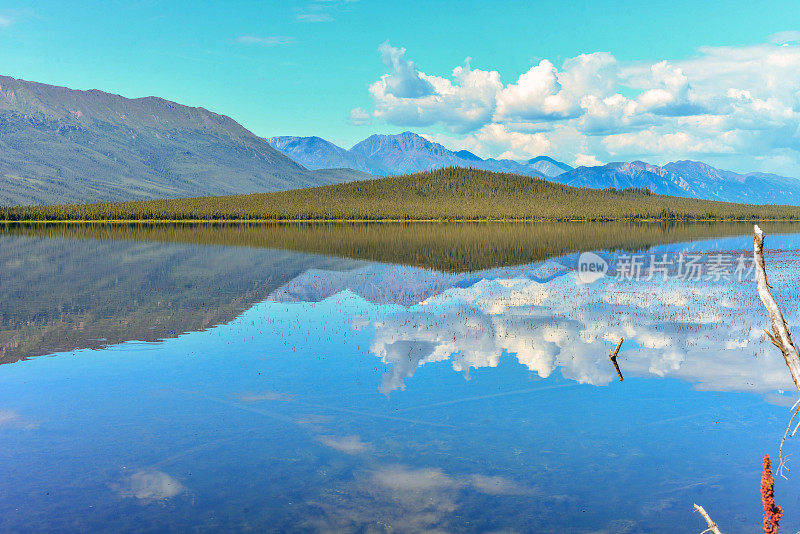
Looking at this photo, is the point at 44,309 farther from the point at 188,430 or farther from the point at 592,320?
the point at 592,320

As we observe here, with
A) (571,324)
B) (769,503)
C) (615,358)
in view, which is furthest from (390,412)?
(571,324)

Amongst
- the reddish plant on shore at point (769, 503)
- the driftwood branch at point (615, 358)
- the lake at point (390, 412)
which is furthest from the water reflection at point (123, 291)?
the reddish plant on shore at point (769, 503)

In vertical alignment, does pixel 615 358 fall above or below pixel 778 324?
below

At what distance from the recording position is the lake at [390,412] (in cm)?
1246

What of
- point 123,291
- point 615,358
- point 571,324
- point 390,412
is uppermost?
point 123,291

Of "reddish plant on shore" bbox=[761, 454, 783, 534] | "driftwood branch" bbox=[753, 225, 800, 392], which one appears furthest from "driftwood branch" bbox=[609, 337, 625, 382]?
"reddish plant on shore" bbox=[761, 454, 783, 534]

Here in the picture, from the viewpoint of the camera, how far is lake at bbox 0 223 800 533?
12.5m

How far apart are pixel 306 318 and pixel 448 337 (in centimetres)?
988

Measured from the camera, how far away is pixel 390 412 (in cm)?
1825

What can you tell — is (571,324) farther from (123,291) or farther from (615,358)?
(123,291)

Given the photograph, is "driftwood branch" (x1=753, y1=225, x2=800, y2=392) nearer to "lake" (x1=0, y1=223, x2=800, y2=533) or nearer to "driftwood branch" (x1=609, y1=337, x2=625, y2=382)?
"lake" (x1=0, y1=223, x2=800, y2=533)

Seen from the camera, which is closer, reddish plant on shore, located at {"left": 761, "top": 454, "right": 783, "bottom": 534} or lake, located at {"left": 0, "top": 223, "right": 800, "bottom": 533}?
reddish plant on shore, located at {"left": 761, "top": 454, "right": 783, "bottom": 534}

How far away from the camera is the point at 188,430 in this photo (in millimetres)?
16891

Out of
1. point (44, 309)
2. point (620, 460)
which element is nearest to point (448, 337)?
point (620, 460)
